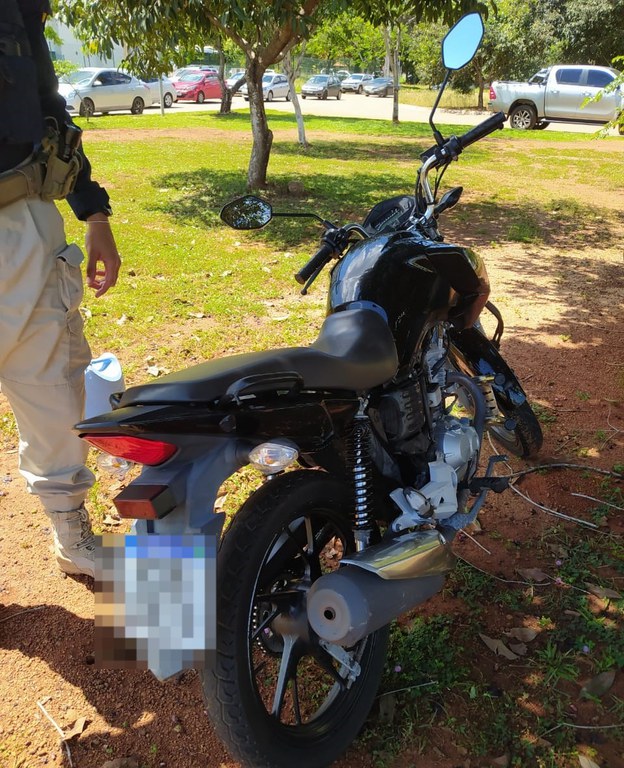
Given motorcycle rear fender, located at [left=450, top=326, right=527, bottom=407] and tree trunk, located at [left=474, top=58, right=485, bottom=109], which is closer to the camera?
motorcycle rear fender, located at [left=450, top=326, right=527, bottom=407]

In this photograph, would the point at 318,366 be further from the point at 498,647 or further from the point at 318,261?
the point at 498,647

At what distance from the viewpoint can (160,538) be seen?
149cm

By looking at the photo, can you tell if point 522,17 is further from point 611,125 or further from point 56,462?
point 56,462

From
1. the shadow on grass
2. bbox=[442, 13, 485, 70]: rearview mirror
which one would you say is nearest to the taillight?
bbox=[442, 13, 485, 70]: rearview mirror

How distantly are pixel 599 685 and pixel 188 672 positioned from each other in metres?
1.36

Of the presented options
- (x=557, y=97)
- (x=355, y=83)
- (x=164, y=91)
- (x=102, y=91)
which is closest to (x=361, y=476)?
(x=557, y=97)

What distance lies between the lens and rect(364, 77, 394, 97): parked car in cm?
3669

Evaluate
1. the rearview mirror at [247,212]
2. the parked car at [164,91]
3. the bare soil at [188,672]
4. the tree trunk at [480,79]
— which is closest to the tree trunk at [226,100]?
the parked car at [164,91]

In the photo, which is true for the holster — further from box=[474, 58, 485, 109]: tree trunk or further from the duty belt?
box=[474, 58, 485, 109]: tree trunk

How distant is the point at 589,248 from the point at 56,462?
6.74 metres

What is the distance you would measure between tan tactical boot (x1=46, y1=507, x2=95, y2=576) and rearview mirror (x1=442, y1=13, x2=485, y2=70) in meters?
2.15

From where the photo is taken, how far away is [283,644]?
187 cm

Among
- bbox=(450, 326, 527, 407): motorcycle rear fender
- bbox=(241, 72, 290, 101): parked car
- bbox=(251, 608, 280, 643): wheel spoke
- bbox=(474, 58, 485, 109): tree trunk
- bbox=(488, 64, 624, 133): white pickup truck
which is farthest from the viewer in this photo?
bbox=(241, 72, 290, 101): parked car

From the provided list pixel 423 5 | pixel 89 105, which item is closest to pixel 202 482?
pixel 423 5
